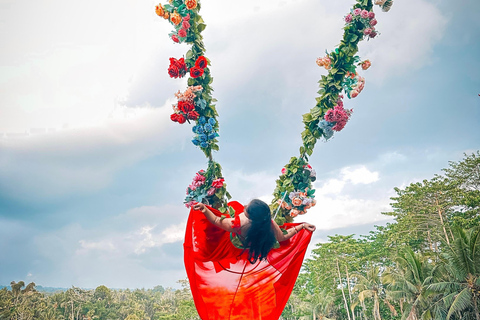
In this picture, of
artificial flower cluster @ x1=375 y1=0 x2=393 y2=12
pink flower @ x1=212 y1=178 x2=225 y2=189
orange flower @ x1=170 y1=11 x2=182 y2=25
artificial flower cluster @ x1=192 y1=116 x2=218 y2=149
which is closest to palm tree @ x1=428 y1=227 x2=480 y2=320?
artificial flower cluster @ x1=375 y1=0 x2=393 y2=12

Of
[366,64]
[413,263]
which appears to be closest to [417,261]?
[413,263]

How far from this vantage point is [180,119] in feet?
11.7

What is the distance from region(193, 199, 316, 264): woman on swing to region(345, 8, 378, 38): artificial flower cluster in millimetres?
2260

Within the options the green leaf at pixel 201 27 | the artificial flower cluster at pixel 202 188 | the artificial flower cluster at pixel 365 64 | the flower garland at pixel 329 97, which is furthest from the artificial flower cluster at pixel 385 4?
the artificial flower cluster at pixel 202 188

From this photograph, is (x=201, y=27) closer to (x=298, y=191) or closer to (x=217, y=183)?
(x=217, y=183)

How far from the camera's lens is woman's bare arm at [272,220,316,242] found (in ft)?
10.6

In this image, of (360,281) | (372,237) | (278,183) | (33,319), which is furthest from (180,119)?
(33,319)

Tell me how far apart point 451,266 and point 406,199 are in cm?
749

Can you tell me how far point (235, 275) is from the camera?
3.48 m

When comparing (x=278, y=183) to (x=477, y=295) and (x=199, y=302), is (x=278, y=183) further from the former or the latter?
(x=477, y=295)

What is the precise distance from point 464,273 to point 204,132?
1481 cm

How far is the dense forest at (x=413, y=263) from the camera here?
14184mm

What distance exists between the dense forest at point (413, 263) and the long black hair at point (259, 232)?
13.4 m

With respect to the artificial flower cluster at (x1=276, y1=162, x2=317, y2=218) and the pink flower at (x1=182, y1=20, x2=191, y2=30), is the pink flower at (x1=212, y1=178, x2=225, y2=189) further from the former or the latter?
the pink flower at (x1=182, y1=20, x2=191, y2=30)
